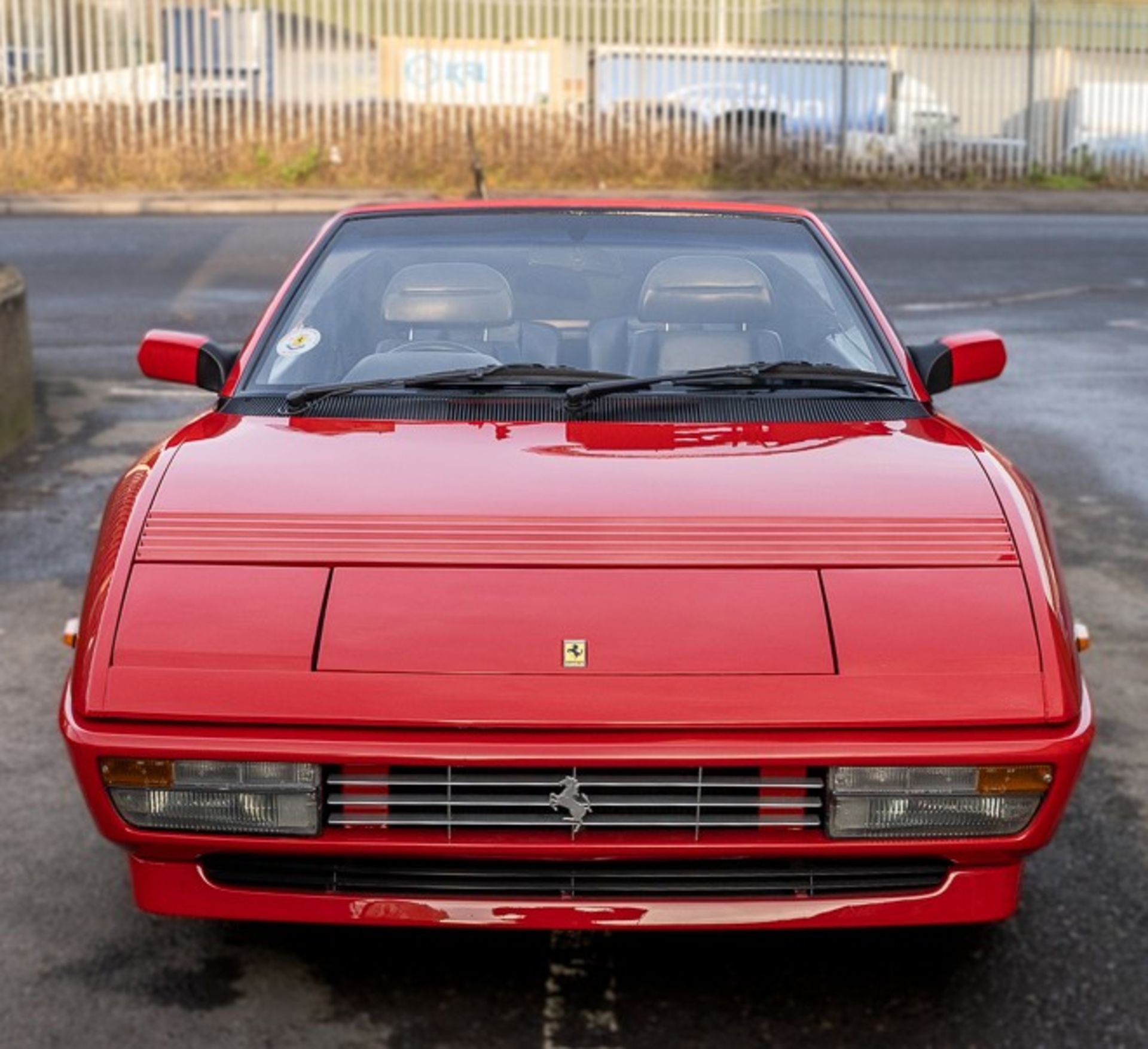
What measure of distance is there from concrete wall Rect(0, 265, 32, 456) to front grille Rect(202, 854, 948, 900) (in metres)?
5.72

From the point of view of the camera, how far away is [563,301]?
5.03m

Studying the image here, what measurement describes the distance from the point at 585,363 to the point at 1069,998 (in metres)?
1.90

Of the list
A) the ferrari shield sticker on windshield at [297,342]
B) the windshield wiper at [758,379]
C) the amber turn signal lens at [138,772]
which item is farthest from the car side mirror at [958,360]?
the amber turn signal lens at [138,772]

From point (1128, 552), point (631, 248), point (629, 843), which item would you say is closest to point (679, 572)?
point (629, 843)

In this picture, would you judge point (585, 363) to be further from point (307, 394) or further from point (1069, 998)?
point (1069, 998)

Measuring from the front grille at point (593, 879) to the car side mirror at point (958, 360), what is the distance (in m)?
1.74

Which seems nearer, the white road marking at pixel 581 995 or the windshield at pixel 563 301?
the white road marking at pixel 581 995

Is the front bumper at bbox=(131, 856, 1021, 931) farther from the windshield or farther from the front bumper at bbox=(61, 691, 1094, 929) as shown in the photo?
the windshield

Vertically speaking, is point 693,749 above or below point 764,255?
below

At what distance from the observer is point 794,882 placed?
11.3 feet

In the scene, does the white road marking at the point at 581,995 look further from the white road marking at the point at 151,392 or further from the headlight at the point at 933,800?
the white road marking at the point at 151,392

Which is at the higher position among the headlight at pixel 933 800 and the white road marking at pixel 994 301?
the headlight at pixel 933 800

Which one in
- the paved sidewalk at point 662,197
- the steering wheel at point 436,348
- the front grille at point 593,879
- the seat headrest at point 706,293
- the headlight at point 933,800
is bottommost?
the paved sidewalk at point 662,197

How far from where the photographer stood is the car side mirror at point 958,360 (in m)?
4.95
